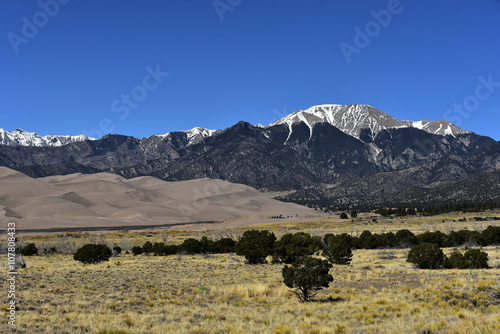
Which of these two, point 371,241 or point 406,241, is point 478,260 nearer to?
point 406,241

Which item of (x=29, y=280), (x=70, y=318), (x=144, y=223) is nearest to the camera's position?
(x=70, y=318)

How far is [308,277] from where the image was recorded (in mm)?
25094

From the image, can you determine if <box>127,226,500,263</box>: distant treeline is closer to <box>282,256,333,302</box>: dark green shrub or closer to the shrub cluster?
the shrub cluster

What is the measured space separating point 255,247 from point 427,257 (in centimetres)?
1959

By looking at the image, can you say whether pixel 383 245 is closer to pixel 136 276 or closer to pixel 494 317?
pixel 136 276

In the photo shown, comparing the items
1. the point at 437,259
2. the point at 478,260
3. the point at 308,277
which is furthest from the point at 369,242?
the point at 308,277

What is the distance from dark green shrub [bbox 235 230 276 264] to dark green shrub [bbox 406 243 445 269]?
693 inches

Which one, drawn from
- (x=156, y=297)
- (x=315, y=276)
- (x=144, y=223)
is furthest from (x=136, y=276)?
(x=144, y=223)

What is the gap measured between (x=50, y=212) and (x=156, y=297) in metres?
191

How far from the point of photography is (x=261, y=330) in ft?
59.0

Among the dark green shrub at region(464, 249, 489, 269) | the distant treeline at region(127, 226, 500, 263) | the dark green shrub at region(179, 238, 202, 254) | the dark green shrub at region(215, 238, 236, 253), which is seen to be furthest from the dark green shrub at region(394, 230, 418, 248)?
the dark green shrub at region(179, 238, 202, 254)

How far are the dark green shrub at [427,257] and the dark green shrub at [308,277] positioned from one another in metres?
15.5

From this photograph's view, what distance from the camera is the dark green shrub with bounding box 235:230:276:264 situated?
4722cm

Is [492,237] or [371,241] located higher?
[492,237]
